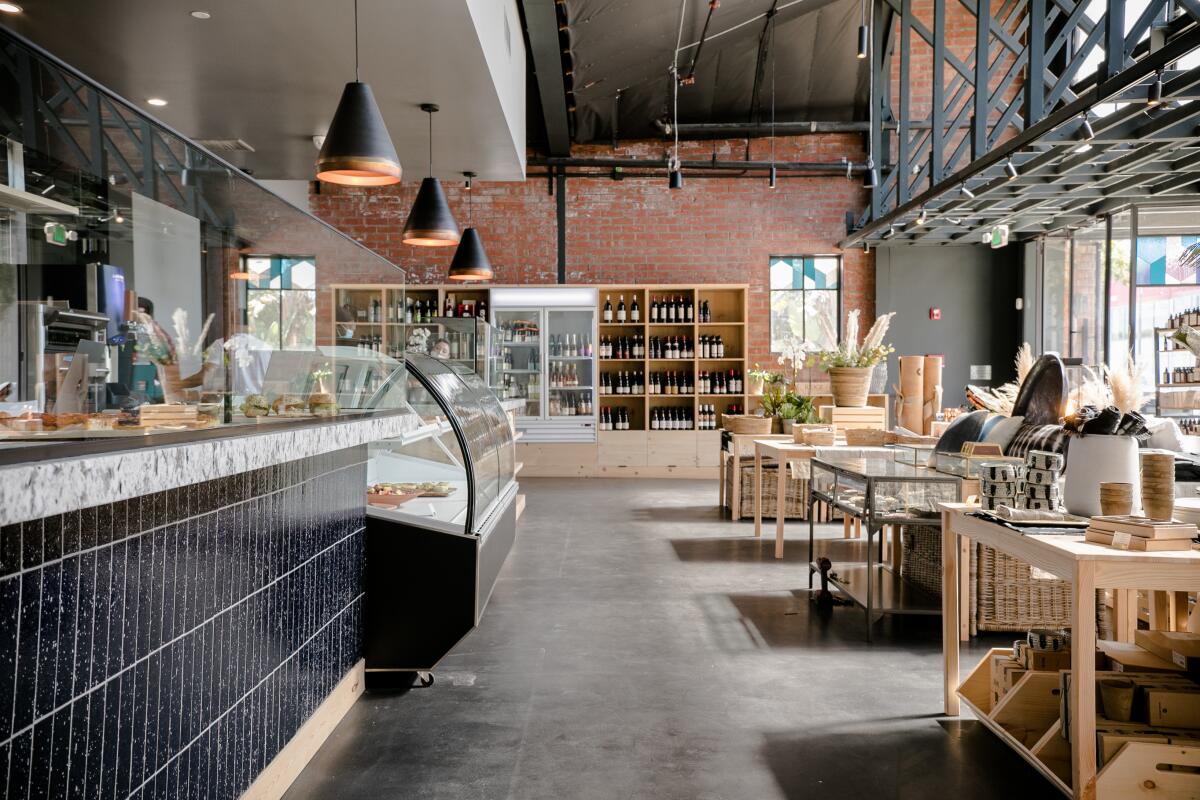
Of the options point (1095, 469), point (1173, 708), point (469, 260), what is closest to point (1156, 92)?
point (1095, 469)

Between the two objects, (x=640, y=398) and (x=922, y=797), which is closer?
(x=922, y=797)

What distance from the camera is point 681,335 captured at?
35.2 ft

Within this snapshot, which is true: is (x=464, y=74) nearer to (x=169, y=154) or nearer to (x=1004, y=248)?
(x=169, y=154)

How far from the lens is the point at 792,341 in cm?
725

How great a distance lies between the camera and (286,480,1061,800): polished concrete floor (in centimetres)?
250

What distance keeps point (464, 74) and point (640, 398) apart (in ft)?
20.7

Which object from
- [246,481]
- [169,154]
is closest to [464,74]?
[246,481]

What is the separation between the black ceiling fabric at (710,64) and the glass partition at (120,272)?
5418 millimetres

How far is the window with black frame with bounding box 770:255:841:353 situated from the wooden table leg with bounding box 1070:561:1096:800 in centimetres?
887

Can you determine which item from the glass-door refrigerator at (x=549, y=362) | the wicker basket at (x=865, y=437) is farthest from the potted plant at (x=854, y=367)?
the glass-door refrigerator at (x=549, y=362)

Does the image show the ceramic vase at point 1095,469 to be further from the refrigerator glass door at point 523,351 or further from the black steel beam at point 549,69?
the refrigerator glass door at point 523,351

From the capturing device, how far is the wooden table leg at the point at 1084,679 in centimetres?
210

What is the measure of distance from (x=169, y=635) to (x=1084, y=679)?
81.5 inches

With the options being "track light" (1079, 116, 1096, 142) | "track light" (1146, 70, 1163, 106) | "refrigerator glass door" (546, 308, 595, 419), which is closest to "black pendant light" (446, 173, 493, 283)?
"refrigerator glass door" (546, 308, 595, 419)
